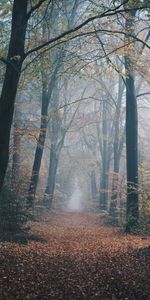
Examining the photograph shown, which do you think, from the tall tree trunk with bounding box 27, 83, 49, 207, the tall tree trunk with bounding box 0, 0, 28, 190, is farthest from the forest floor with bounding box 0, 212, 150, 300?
the tall tree trunk with bounding box 27, 83, 49, 207

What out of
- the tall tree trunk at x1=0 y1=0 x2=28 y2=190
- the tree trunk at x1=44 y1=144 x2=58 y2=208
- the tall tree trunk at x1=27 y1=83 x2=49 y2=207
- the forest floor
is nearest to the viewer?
the forest floor

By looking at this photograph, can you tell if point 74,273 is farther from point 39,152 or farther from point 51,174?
point 51,174

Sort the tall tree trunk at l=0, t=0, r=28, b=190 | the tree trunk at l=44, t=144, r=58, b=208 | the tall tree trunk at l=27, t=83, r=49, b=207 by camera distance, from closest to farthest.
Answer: the tall tree trunk at l=0, t=0, r=28, b=190, the tall tree trunk at l=27, t=83, r=49, b=207, the tree trunk at l=44, t=144, r=58, b=208

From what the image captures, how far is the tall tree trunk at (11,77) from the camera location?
7258 mm

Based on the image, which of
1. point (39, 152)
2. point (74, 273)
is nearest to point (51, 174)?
point (39, 152)

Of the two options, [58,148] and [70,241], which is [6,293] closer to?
[70,241]

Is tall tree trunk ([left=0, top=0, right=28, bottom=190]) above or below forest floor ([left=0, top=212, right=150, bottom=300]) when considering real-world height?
above

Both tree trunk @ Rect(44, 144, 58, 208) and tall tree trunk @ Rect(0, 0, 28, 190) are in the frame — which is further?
tree trunk @ Rect(44, 144, 58, 208)

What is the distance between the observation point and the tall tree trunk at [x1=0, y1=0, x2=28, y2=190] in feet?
23.8

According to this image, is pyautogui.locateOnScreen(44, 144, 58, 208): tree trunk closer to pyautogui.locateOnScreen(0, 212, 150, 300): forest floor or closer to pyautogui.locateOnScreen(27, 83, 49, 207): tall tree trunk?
pyautogui.locateOnScreen(27, 83, 49, 207): tall tree trunk

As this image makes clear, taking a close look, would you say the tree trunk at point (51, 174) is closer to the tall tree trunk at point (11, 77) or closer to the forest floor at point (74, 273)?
the forest floor at point (74, 273)

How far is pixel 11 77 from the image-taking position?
7309mm

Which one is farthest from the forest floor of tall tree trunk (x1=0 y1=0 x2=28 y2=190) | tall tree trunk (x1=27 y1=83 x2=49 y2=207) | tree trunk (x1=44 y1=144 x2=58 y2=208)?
tree trunk (x1=44 y1=144 x2=58 y2=208)

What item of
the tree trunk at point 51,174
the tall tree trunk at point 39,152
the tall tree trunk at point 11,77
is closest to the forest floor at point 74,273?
the tall tree trunk at point 11,77
